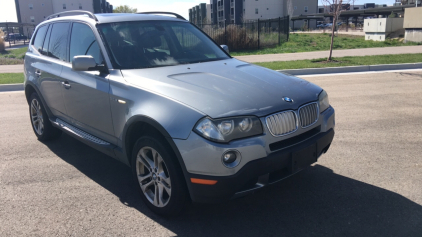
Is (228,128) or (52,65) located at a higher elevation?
(52,65)

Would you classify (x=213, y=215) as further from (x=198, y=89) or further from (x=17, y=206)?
(x=17, y=206)

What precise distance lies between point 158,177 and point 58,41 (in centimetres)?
290

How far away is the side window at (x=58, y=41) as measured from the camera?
5.07 meters

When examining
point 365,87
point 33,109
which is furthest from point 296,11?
point 33,109

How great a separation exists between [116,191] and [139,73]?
1370mm

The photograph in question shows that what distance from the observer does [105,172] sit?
15.8ft


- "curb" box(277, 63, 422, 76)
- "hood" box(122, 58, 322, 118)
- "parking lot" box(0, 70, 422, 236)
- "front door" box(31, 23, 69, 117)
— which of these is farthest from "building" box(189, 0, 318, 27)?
"hood" box(122, 58, 322, 118)

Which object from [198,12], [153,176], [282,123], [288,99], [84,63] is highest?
[198,12]

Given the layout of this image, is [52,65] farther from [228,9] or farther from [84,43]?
[228,9]

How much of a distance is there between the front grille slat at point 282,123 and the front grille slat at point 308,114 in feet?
0.37

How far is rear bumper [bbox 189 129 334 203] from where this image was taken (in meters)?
3.03

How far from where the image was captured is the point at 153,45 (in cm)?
446

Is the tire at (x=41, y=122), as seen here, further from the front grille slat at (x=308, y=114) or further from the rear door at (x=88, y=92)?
the front grille slat at (x=308, y=114)

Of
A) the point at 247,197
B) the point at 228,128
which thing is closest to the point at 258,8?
the point at 247,197
